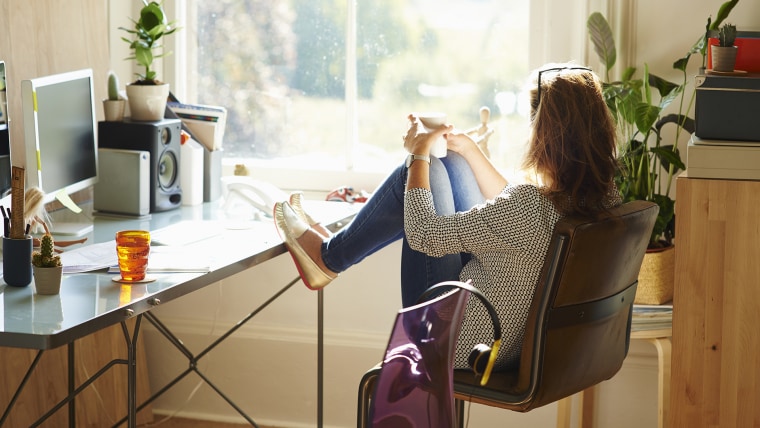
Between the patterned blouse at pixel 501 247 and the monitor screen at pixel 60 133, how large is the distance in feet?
3.07

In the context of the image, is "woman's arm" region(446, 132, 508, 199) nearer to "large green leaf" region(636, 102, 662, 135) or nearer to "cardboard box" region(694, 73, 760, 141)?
"large green leaf" region(636, 102, 662, 135)

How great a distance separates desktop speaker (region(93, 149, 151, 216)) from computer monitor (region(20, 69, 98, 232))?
0.04m

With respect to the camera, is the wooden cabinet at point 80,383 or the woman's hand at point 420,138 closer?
the woman's hand at point 420,138

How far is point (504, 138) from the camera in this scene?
320 cm

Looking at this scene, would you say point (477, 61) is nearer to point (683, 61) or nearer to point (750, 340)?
point (683, 61)

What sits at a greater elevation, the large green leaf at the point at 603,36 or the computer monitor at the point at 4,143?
the large green leaf at the point at 603,36

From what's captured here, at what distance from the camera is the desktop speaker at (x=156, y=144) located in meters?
2.73

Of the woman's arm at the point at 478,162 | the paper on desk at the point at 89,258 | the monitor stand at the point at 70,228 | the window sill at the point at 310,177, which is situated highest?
the woman's arm at the point at 478,162

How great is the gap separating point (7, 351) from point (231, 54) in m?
1.25

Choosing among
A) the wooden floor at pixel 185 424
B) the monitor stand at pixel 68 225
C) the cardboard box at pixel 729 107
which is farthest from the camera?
the wooden floor at pixel 185 424

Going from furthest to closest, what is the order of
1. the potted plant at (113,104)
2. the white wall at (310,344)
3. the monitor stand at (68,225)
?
1. the white wall at (310,344)
2. the potted plant at (113,104)
3. the monitor stand at (68,225)

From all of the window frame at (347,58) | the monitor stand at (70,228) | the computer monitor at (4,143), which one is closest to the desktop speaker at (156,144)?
the monitor stand at (70,228)

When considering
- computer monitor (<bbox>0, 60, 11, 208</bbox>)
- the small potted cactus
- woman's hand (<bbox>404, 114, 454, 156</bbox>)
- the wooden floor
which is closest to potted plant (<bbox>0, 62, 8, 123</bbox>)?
computer monitor (<bbox>0, 60, 11, 208</bbox>)

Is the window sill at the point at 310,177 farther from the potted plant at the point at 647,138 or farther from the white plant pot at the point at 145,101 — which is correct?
the potted plant at the point at 647,138
